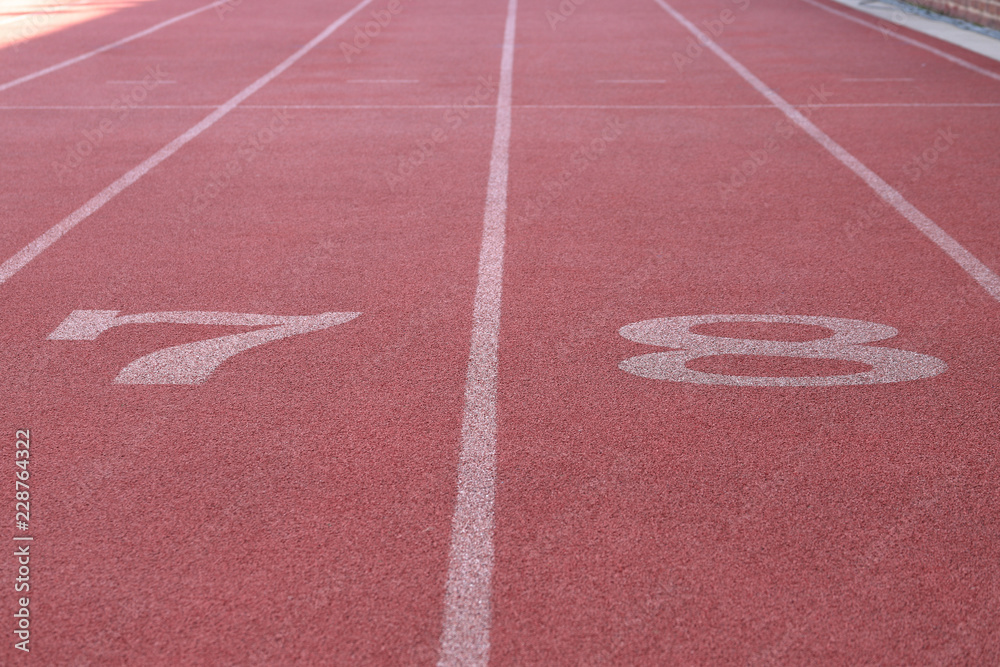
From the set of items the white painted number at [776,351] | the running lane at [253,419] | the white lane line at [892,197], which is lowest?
the running lane at [253,419]

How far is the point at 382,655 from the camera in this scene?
9.09ft

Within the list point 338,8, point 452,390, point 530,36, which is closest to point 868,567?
point 452,390

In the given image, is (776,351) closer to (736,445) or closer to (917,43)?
(736,445)

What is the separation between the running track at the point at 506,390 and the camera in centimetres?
294

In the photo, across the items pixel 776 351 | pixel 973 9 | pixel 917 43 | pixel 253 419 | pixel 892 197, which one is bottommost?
pixel 253 419

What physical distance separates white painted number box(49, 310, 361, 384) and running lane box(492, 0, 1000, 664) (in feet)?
3.26

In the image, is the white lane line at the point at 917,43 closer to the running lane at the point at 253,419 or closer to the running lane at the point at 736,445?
the running lane at the point at 736,445

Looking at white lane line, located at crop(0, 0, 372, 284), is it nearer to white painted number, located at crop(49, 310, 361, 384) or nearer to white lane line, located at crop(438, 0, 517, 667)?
white painted number, located at crop(49, 310, 361, 384)

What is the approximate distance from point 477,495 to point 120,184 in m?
5.01

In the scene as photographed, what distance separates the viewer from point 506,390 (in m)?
4.27

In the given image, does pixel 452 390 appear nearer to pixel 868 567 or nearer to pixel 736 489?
pixel 736 489

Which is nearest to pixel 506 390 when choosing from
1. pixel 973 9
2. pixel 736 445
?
pixel 736 445

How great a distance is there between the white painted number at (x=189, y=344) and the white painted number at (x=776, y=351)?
144 centimetres

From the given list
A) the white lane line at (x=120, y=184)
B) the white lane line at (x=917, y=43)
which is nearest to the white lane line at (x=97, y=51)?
the white lane line at (x=120, y=184)
